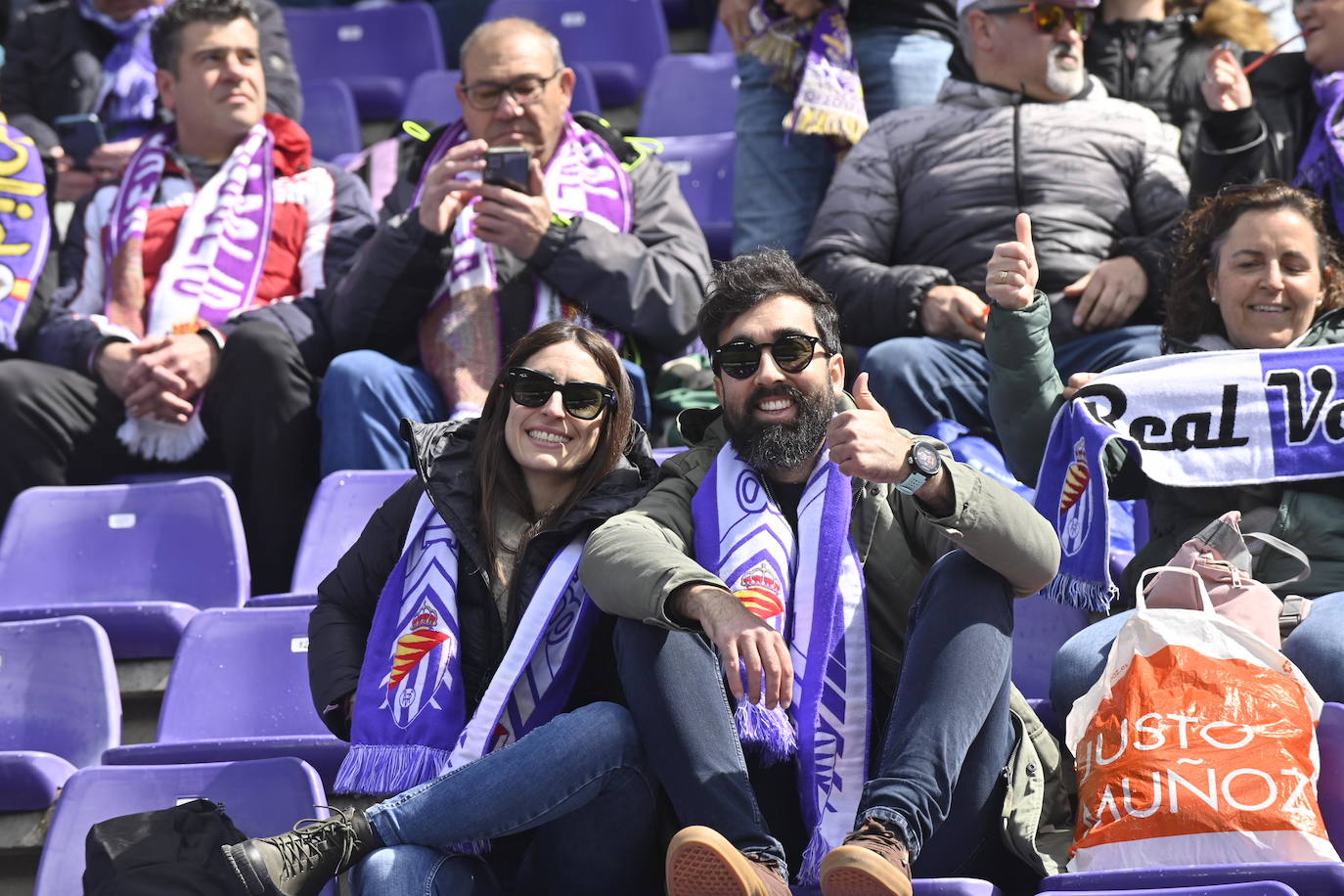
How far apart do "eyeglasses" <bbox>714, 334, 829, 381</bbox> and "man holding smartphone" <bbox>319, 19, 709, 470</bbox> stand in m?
1.25

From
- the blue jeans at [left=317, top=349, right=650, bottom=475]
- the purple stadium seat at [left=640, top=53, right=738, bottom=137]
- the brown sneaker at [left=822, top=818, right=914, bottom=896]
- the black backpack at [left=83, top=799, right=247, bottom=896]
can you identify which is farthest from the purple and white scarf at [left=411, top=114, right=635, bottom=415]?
the brown sneaker at [left=822, top=818, right=914, bottom=896]

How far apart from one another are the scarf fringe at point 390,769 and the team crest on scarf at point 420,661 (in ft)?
0.18

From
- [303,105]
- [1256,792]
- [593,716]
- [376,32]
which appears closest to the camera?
[1256,792]

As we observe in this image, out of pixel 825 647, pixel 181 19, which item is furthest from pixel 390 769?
pixel 181 19

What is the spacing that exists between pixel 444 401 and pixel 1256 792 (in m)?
A: 2.36

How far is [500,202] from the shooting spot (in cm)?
425

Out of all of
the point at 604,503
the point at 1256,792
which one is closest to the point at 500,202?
the point at 604,503

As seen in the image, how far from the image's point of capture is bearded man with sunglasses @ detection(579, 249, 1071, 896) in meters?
2.50

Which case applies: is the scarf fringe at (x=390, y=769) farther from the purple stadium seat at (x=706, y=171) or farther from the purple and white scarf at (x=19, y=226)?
the purple stadium seat at (x=706, y=171)

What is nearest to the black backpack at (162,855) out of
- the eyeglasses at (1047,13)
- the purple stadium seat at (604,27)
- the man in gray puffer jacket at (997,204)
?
the man in gray puffer jacket at (997,204)

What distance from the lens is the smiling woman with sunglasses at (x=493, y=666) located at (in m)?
2.59

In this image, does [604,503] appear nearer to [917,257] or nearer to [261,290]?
[917,257]

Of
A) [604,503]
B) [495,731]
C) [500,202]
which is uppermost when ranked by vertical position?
[500,202]

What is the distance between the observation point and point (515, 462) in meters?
3.17
